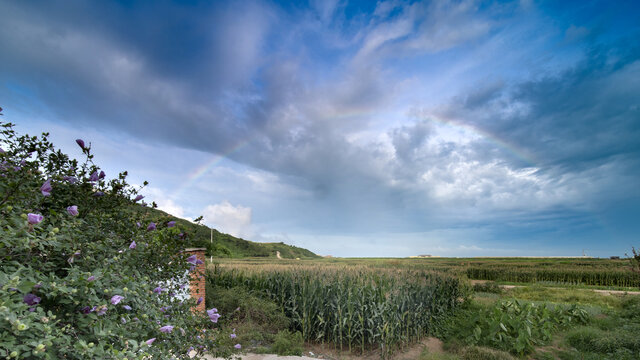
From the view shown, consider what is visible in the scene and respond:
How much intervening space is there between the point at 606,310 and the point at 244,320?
12.3 metres

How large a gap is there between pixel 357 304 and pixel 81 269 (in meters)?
6.11

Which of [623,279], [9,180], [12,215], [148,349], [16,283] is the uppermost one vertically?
[9,180]

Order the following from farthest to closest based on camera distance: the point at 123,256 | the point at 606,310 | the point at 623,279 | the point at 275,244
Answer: the point at 275,244, the point at 623,279, the point at 606,310, the point at 123,256

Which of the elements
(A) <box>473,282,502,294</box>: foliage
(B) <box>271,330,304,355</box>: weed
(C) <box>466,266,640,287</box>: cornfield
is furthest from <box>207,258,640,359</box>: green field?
(C) <box>466,266,640,287</box>: cornfield

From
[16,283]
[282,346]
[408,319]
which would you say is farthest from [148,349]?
[408,319]

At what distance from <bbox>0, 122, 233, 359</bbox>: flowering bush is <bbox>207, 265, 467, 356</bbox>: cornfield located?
4.20 m

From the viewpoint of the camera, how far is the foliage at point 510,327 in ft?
22.9

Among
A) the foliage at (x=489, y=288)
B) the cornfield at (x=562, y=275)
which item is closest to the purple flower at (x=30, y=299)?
the foliage at (x=489, y=288)

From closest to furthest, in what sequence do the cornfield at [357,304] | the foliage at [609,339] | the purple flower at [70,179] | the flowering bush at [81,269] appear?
1. the flowering bush at [81,269]
2. the purple flower at [70,179]
3. the foliage at [609,339]
4. the cornfield at [357,304]

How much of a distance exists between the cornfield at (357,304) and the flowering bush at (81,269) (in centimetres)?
420

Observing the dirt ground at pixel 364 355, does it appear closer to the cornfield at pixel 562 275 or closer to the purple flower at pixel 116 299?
the purple flower at pixel 116 299

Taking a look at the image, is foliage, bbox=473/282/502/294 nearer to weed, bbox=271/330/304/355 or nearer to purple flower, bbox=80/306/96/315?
weed, bbox=271/330/304/355

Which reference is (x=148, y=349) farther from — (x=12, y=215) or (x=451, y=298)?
(x=451, y=298)

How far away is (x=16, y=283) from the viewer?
156cm
